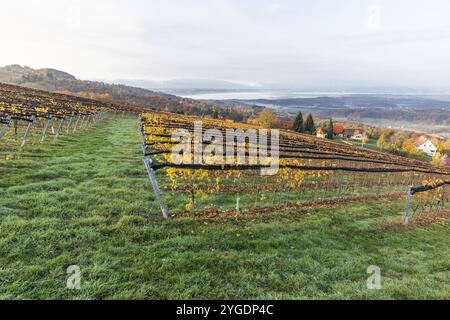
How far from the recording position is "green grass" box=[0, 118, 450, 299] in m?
3.93

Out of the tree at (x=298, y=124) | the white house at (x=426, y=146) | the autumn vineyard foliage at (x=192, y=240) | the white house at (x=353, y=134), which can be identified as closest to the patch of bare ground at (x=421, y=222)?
the autumn vineyard foliage at (x=192, y=240)

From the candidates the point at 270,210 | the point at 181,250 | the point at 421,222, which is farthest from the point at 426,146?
the point at 181,250

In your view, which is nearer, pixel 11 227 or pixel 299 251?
Answer: pixel 11 227

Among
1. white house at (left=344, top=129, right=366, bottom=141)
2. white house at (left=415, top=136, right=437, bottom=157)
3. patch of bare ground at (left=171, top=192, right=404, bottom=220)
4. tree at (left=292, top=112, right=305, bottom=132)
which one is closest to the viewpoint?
patch of bare ground at (left=171, top=192, right=404, bottom=220)

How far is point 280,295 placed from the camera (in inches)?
154

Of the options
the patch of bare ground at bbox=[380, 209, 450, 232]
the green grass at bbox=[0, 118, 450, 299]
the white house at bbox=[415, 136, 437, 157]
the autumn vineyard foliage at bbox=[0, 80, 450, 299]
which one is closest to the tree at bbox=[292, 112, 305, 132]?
the white house at bbox=[415, 136, 437, 157]

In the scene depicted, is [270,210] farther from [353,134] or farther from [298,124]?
[353,134]

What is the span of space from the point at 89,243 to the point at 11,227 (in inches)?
60.9

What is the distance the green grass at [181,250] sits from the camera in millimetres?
3932

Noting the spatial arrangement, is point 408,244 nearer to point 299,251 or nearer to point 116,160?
point 299,251

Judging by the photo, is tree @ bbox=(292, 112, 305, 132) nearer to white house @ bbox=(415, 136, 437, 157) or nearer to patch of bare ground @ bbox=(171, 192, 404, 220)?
white house @ bbox=(415, 136, 437, 157)

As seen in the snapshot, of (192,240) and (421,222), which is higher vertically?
(192,240)

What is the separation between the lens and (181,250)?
198 inches
